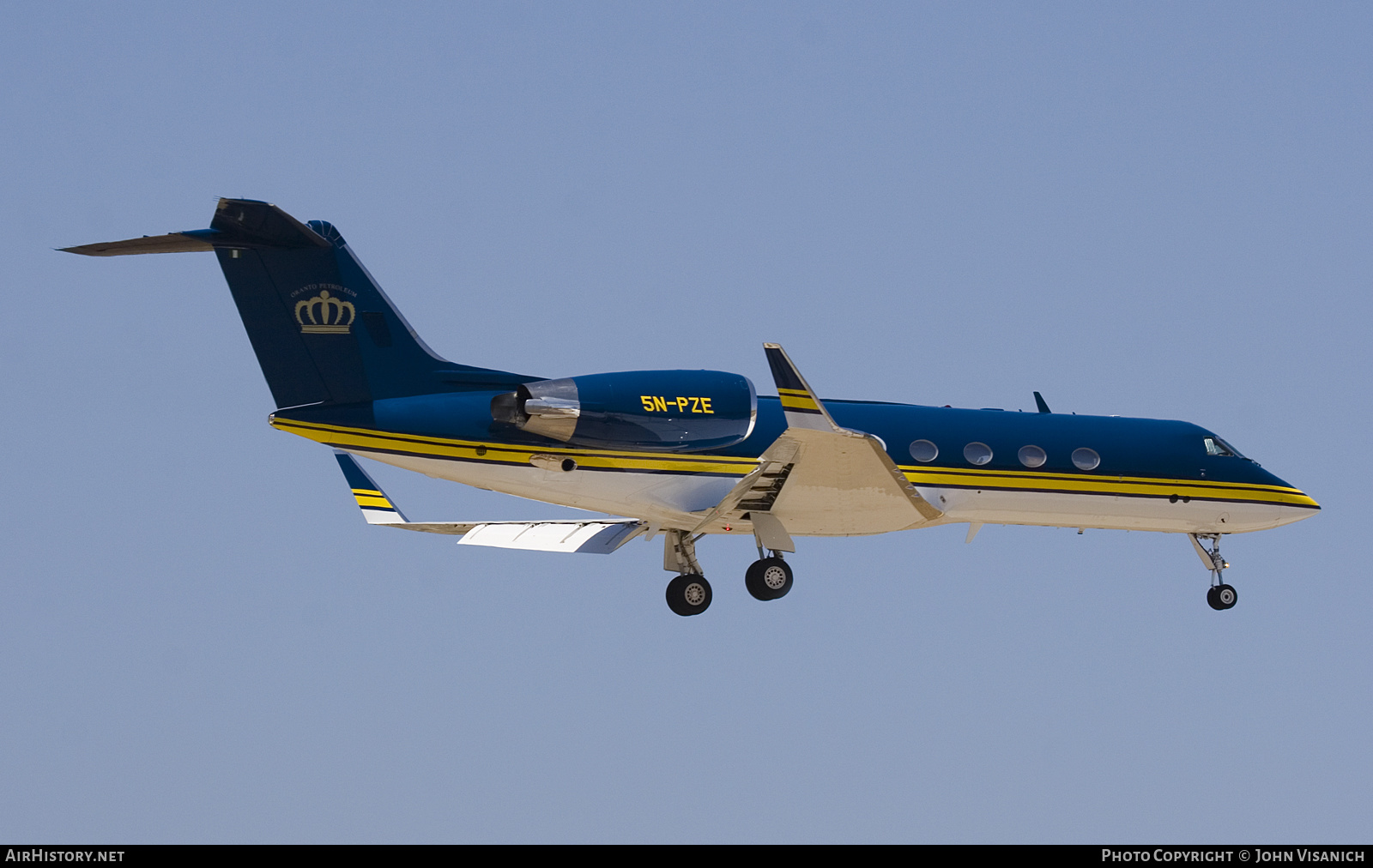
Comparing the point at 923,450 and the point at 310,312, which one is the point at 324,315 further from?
the point at 923,450

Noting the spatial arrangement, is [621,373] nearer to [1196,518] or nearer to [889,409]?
[889,409]

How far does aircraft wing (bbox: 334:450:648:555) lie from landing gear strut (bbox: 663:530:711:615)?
42.7 inches

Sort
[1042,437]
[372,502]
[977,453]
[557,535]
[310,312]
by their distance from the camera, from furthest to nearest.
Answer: [372,502] < [557,535] < [1042,437] < [977,453] < [310,312]

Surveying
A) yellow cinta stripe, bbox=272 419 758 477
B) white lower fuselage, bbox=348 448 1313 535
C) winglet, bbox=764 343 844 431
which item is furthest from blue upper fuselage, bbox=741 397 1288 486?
winglet, bbox=764 343 844 431

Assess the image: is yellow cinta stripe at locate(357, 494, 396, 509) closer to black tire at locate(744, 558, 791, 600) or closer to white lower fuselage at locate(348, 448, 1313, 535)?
white lower fuselage at locate(348, 448, 1313, 535)

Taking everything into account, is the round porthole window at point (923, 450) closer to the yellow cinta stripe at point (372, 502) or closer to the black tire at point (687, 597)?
the black tire at point (687, 597)

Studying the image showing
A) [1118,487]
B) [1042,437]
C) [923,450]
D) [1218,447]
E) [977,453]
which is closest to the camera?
[923,450]

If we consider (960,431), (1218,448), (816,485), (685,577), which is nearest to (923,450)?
(960,431)

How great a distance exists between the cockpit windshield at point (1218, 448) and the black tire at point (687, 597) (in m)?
8.01

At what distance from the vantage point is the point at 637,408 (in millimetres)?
20984

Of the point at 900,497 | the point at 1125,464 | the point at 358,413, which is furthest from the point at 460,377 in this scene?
the point at 1125,464

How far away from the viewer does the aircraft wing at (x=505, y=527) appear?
2439cm

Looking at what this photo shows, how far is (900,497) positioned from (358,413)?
6.88 metres

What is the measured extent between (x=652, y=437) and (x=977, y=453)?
4.96 metres
